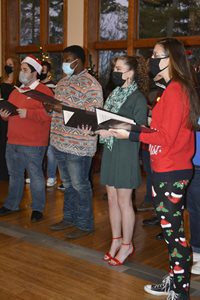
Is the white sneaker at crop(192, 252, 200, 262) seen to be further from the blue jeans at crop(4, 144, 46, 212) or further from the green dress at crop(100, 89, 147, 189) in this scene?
the blue jeans at crop(4, 144, 46, 212)

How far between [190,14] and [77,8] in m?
1.80

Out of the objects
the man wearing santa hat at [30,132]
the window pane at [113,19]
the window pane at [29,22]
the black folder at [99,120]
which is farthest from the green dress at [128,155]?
the window pane at [29,22]

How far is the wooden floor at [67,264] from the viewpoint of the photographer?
252 cm

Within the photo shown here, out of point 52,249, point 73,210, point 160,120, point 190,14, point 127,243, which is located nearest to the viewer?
point 160,120

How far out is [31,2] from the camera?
748 centimetres

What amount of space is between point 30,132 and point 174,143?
1898 mm

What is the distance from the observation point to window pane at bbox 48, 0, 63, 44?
6.97 meters

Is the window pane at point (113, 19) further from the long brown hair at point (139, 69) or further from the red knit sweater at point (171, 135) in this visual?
the red knit sweater at point (171, 135)

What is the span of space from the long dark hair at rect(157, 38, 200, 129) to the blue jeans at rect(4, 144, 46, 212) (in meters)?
1.94

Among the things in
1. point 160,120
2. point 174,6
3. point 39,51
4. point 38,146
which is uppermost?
point 174,6

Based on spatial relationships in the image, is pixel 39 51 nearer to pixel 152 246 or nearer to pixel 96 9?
pixel 96 9

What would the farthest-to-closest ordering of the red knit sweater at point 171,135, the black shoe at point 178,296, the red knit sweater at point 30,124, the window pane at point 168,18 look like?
the window pane at point 168,18 → the red knit sweater at point 30,124 → the black shoe at point 178,296 → the red knit sweater at point 171,135

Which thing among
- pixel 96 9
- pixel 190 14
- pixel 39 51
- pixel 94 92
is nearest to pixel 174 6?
pixel 190 14

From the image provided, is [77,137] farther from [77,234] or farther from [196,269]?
[196,269]
